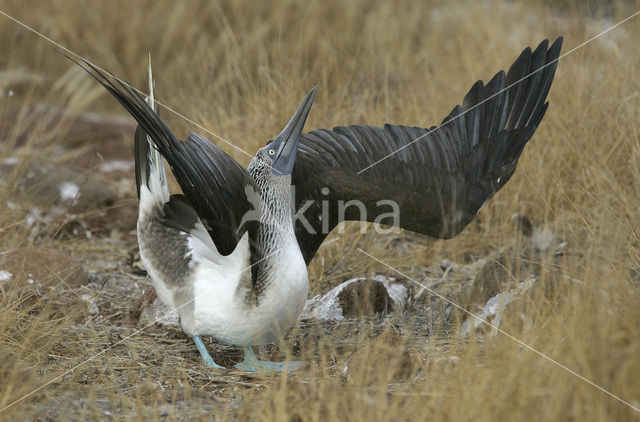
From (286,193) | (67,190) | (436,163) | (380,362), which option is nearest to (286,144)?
(286,193)

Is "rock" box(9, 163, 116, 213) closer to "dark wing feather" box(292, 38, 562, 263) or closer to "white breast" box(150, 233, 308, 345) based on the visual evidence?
"dark wing feather" box(292, 38, 562, 263)

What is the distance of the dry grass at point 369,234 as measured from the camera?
2674 mm

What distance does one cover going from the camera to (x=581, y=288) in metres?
3.01

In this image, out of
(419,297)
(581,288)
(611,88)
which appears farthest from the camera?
(611,88)

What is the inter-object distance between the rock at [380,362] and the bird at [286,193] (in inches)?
14.8

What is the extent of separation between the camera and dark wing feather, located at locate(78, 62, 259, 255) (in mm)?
3225

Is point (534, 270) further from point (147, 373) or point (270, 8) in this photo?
point (270, 8)

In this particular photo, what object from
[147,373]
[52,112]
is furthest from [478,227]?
[52,112]

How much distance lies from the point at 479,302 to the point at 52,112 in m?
4.41

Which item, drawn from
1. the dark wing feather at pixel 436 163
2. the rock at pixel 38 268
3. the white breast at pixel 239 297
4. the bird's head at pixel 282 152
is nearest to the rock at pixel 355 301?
the dark wing feather at pixel 436 163

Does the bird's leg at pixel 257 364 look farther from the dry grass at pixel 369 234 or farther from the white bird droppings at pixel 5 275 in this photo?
the white bird droppings at pixel 5 275

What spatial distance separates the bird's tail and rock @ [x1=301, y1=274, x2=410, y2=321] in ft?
3.44

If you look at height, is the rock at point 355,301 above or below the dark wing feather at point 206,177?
below

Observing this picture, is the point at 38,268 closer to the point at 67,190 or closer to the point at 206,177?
the point at 206,177
